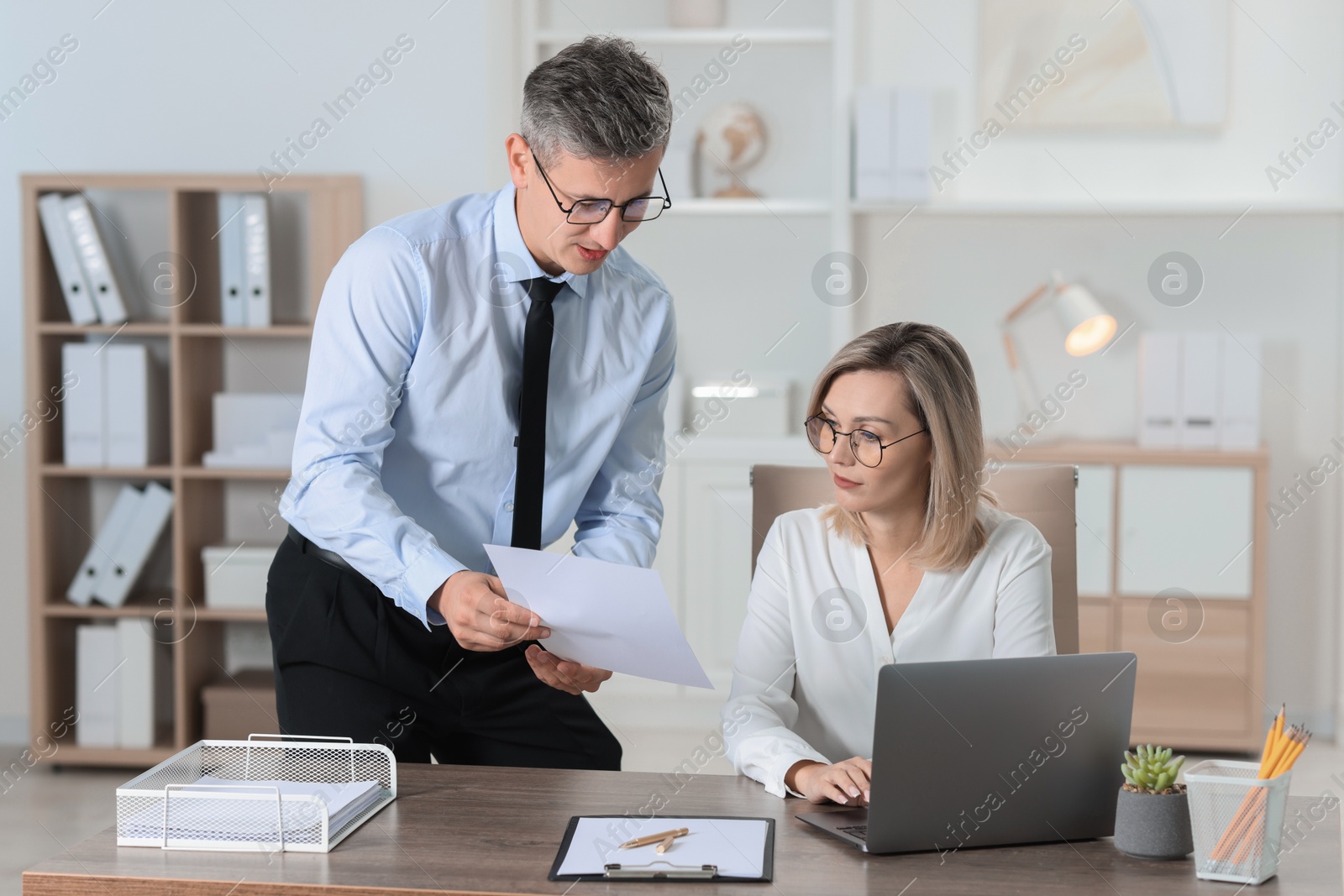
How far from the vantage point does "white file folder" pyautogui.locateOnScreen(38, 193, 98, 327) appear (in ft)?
10.8

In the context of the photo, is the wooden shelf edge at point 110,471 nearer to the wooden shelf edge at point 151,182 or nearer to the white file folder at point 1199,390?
the wooden shelf edge at point 151,182

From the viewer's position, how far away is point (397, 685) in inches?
63.1

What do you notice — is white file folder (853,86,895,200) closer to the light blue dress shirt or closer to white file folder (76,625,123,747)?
the light blue dress shirt

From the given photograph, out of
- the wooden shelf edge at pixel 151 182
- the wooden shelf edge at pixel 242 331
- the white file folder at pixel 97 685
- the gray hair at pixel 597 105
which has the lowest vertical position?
the white file folder at pixel 97 685

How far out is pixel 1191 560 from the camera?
3477mm

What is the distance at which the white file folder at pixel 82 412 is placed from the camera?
3330 millimetres

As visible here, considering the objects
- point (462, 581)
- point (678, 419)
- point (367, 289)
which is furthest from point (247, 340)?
point (462, 581)

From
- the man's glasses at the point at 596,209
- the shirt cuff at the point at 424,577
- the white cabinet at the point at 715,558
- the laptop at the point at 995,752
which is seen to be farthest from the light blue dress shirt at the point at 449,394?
the white cabinet at the point at 715,558

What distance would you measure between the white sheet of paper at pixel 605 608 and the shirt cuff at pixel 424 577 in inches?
6.8

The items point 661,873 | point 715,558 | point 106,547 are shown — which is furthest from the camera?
point 715,558

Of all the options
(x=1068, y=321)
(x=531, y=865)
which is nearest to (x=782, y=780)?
(x=531, y=865)

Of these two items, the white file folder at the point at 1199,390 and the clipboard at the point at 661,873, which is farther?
the white file folder at the point at 1199,390

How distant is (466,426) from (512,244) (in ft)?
0.84

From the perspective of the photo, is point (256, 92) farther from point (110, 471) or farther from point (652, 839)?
point (652, 839)
